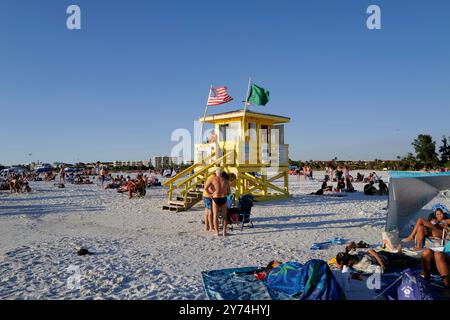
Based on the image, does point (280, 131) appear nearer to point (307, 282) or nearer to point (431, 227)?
point (431, 227)

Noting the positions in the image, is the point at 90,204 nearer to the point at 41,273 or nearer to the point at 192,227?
the point at 192,227

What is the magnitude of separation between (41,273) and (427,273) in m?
5.99

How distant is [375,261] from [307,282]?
176cm

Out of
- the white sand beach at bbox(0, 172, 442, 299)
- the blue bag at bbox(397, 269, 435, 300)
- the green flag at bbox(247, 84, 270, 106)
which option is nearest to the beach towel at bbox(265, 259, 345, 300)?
the blue bag at bbox(397, 269, 435, 300)

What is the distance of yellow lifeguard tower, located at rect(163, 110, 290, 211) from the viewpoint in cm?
1366

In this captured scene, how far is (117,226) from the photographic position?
996 cm

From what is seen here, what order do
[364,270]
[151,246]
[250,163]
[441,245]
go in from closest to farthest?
1. [364,270]
2. [441,245]
3. [151,246]
4. [250,163]

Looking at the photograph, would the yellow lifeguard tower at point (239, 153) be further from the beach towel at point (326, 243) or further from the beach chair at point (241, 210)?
the beach towel at point (326, 243)

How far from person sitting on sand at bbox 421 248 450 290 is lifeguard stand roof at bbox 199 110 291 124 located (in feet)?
32.7

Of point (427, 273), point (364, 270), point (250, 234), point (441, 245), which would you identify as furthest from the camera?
point (250, 234)

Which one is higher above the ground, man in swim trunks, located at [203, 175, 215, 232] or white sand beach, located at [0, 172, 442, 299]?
man in swim trunks, located at [203, 175, 215, 232]

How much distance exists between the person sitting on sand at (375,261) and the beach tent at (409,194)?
2723mm

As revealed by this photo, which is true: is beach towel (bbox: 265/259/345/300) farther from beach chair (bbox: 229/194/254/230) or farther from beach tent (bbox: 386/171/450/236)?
beach tent (bbox: 386/171/450/236)

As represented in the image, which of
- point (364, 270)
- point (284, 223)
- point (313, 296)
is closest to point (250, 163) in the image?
point (284, 223)
